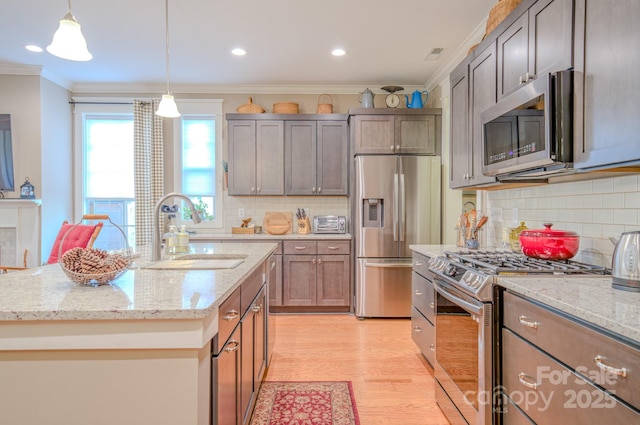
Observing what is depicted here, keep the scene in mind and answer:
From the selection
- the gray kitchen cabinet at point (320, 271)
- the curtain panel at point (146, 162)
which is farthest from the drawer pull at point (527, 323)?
the curtain panel at point (146, 162)

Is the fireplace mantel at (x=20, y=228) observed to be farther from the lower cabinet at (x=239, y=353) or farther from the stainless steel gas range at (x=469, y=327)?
the stainless steel gas range at (x=469, y=327)

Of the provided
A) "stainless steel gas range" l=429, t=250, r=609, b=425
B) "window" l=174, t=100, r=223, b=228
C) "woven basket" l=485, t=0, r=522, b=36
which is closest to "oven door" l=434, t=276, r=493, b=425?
"stainless steel gas range" l=429, t=250, r=609, b=425

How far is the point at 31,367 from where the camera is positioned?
3.57 ft

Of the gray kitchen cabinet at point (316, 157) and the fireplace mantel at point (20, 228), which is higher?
the gray kitchen cabinet at point (316, 157)

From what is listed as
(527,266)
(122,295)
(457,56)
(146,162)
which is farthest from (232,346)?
(146,162)

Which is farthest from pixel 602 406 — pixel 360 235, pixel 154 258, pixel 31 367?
pixel 360 235

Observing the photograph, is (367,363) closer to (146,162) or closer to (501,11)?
(501,11)

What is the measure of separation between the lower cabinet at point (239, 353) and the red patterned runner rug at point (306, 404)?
173mm

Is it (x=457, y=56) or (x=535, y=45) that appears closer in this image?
(x=535, y=45)

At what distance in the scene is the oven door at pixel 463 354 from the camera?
5.28 ft

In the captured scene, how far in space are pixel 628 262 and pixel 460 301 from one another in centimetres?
72

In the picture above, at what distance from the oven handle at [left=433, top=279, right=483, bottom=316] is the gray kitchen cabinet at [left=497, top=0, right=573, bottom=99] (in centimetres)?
115

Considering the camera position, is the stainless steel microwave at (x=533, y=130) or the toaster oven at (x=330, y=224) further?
the toaster oven at (x=330, y=224)

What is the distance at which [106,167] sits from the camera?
15.4 feet
